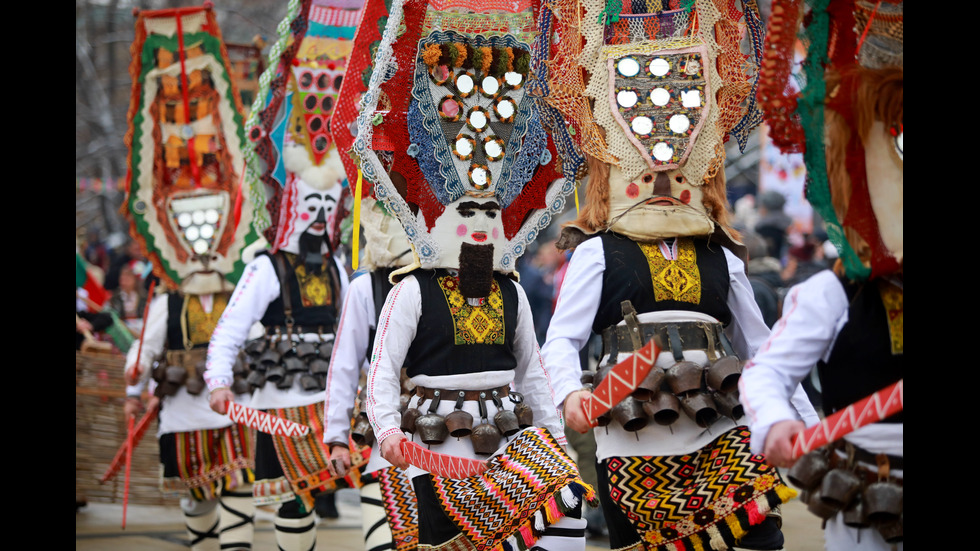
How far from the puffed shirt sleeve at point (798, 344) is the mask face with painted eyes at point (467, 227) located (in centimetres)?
166

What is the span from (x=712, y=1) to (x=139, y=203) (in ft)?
15.0

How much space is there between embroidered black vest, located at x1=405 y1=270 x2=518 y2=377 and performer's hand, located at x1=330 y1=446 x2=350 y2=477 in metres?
0.61

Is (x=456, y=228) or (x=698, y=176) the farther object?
(x=456, y=228)

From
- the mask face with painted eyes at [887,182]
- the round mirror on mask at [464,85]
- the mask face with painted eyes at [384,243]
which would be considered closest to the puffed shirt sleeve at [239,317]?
the mask face with painted eyes at [384,243]

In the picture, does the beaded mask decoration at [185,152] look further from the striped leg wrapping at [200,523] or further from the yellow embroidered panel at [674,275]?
the yellow embroidered panel at [674,275]

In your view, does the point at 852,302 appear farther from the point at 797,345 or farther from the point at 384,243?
the point at 384,243

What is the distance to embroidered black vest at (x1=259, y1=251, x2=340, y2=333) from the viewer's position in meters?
6.39

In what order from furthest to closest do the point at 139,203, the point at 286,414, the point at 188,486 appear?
the point at 139,203 < the point at 188,486 < the point at 286,414

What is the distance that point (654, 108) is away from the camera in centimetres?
414

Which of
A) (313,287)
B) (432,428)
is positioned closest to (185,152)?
(313,287)

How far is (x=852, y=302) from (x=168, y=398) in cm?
534

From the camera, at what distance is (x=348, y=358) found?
498 cm

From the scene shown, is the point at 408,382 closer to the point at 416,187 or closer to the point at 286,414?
the point at 416,187

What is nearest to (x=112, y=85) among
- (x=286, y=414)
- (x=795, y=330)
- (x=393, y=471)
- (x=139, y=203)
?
(x=139, y=203)
